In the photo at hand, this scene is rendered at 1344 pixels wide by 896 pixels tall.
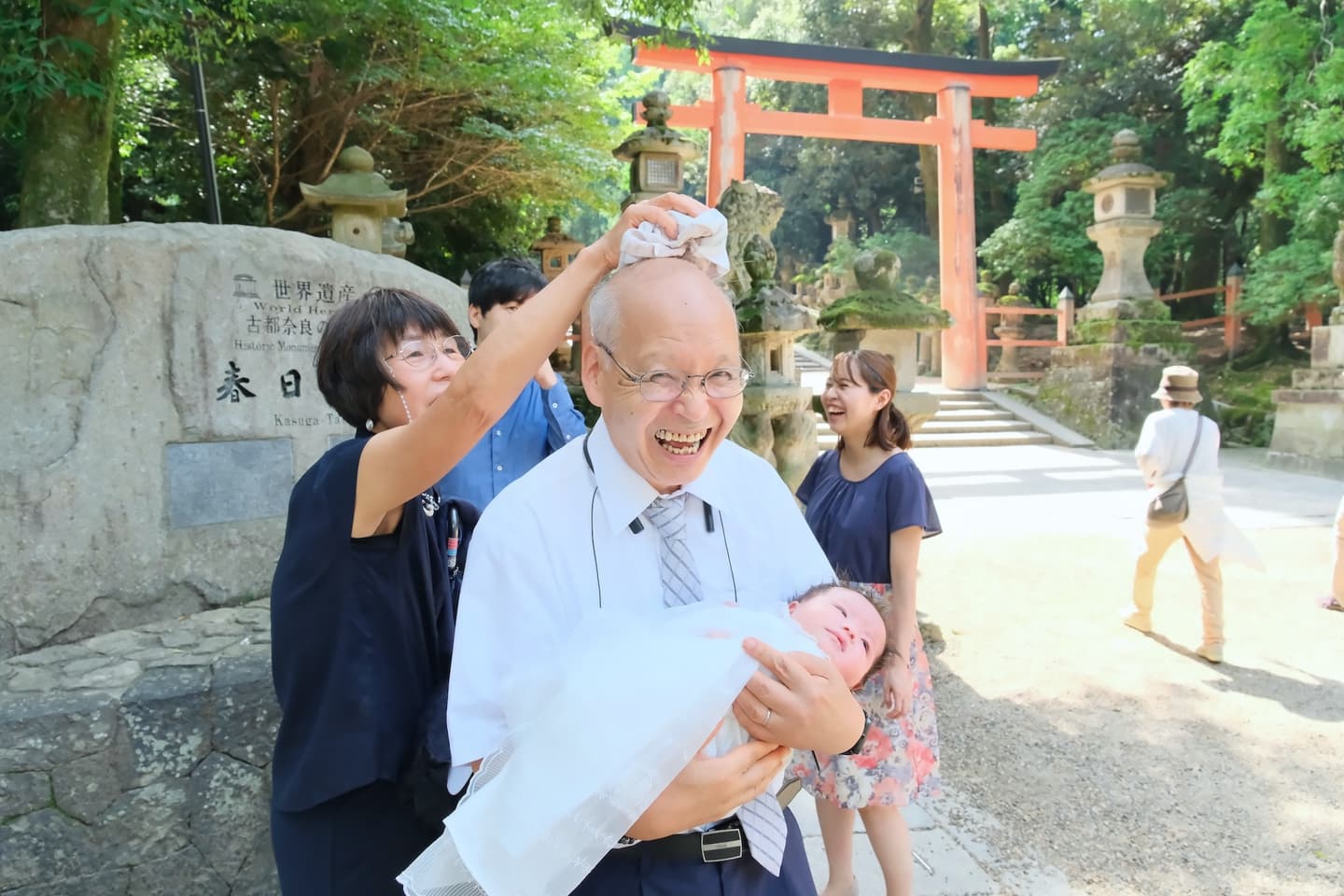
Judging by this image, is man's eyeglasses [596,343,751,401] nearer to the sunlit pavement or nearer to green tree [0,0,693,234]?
the sunlit pavement

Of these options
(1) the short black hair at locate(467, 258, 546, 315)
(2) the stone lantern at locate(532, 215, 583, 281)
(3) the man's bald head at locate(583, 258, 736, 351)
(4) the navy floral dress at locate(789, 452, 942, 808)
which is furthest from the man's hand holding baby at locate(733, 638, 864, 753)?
(2) the stone lantern at locate(532, 215, 583, 281)

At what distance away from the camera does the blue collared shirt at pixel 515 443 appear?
7.87 ft

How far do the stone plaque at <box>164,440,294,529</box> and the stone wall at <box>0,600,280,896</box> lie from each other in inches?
29.7

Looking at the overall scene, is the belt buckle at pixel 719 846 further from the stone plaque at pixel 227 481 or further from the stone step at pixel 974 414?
the stone step at pixel 974 414

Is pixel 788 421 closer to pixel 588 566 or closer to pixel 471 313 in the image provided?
pixel 471 313

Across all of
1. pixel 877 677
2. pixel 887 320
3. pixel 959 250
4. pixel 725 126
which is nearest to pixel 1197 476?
pixel 887 320

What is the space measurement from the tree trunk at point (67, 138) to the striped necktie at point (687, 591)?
501cm

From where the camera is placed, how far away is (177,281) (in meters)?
3.16

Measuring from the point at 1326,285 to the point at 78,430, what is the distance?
585 inches

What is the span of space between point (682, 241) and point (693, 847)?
906 mm

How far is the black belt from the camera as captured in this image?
1.17 m

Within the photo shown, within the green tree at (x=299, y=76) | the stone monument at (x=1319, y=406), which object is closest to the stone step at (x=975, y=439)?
the stone monument at (x=1319, y=406)

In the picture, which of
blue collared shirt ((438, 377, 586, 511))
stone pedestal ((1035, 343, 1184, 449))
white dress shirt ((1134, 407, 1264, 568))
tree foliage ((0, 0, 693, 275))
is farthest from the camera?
stone pedestal ((1035, 343, 1184, 449))

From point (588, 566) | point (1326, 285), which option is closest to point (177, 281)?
point (588, 566)
